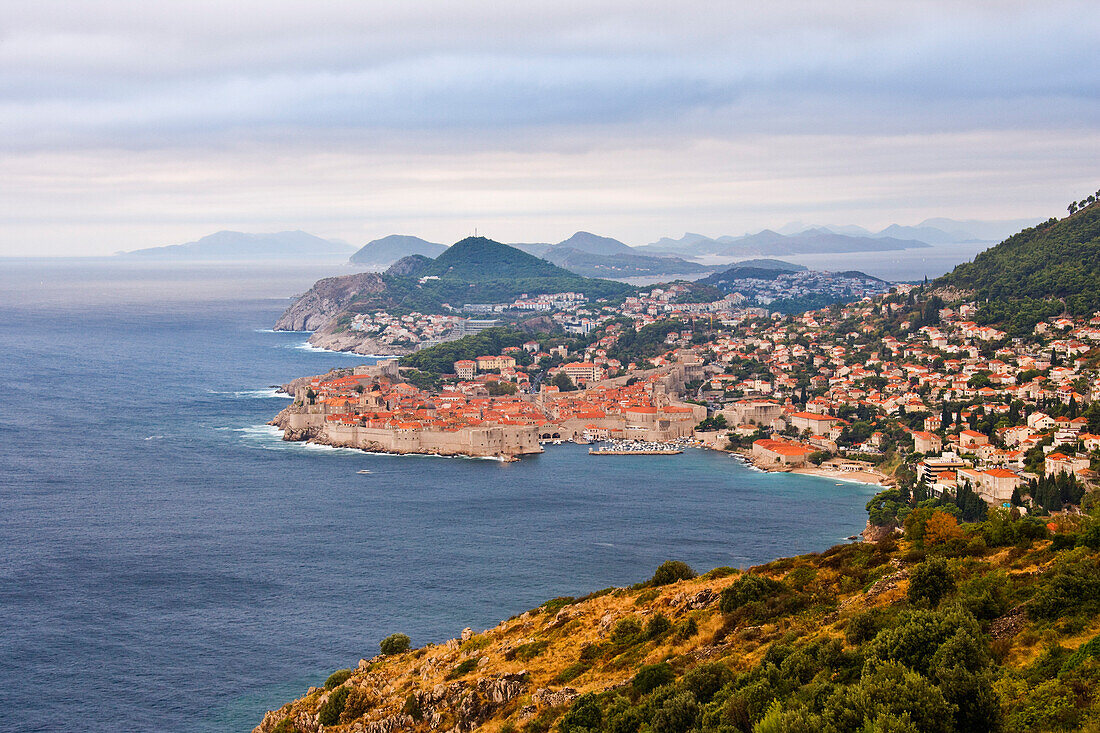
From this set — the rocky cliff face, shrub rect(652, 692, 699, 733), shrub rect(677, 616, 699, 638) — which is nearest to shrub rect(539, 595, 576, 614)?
shrub rect(677, 616, 699, 638)

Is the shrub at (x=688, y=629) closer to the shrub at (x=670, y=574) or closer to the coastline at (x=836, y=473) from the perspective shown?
the shrub at (x=670, y=574)

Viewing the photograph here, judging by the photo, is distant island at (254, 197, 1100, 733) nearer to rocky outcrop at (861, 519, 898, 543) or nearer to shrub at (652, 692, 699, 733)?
shrub at (652, 692, 699, 733)

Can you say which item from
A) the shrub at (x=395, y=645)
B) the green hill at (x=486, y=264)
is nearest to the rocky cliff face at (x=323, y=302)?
the green hill at (x=486, y=264)

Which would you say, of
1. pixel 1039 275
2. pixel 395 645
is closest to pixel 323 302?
pixel 1039 275

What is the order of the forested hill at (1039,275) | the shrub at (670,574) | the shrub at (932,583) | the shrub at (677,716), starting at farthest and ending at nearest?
the forested hill at (1039,275)
the shrub at (670,574)
the shrub at (932,583)
the shrub at (677,716)

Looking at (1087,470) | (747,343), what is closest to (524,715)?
(1087,470)

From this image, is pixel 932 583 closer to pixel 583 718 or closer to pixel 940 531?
pixel 940 531

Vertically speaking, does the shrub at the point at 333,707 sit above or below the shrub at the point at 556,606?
below
